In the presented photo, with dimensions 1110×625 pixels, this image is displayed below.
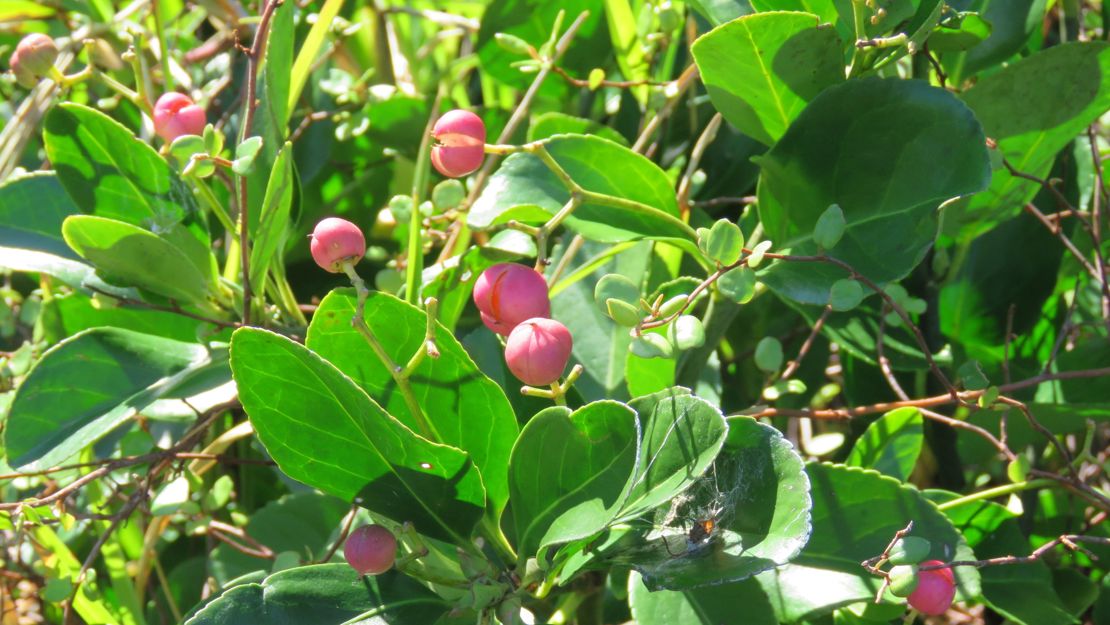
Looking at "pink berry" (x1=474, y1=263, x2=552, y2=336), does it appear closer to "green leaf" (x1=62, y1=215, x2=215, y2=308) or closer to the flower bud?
"green leaf" (x1=62, y1=215, x2=215, y2=308)

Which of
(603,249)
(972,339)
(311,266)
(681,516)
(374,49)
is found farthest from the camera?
(374,49)

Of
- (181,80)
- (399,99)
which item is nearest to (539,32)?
(399,99)

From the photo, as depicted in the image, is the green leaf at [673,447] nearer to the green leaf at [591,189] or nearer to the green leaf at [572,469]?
the green leaf at [572,469]

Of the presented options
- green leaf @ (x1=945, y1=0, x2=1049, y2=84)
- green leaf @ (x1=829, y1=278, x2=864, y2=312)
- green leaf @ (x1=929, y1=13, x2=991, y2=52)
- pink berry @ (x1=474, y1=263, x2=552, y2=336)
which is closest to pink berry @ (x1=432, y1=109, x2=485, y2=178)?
pink berry @ (x1=474, y1=263, x2=552, y2=336)

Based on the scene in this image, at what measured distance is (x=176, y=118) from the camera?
35.6 inches

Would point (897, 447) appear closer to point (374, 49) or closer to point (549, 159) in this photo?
point (549, 159)

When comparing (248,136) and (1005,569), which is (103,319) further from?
(1005,569)

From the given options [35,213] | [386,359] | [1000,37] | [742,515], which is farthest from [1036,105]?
[35,213]

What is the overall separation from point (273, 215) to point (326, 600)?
1.02 feet

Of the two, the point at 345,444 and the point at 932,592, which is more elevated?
the point at 345,444

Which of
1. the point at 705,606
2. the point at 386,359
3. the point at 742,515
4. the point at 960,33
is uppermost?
the point at 960,33

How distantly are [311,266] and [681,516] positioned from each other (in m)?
0.66

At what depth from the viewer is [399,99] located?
1.23m

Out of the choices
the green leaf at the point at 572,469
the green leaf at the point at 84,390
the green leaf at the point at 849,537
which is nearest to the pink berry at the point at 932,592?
the green leaf at the point at 849,537
